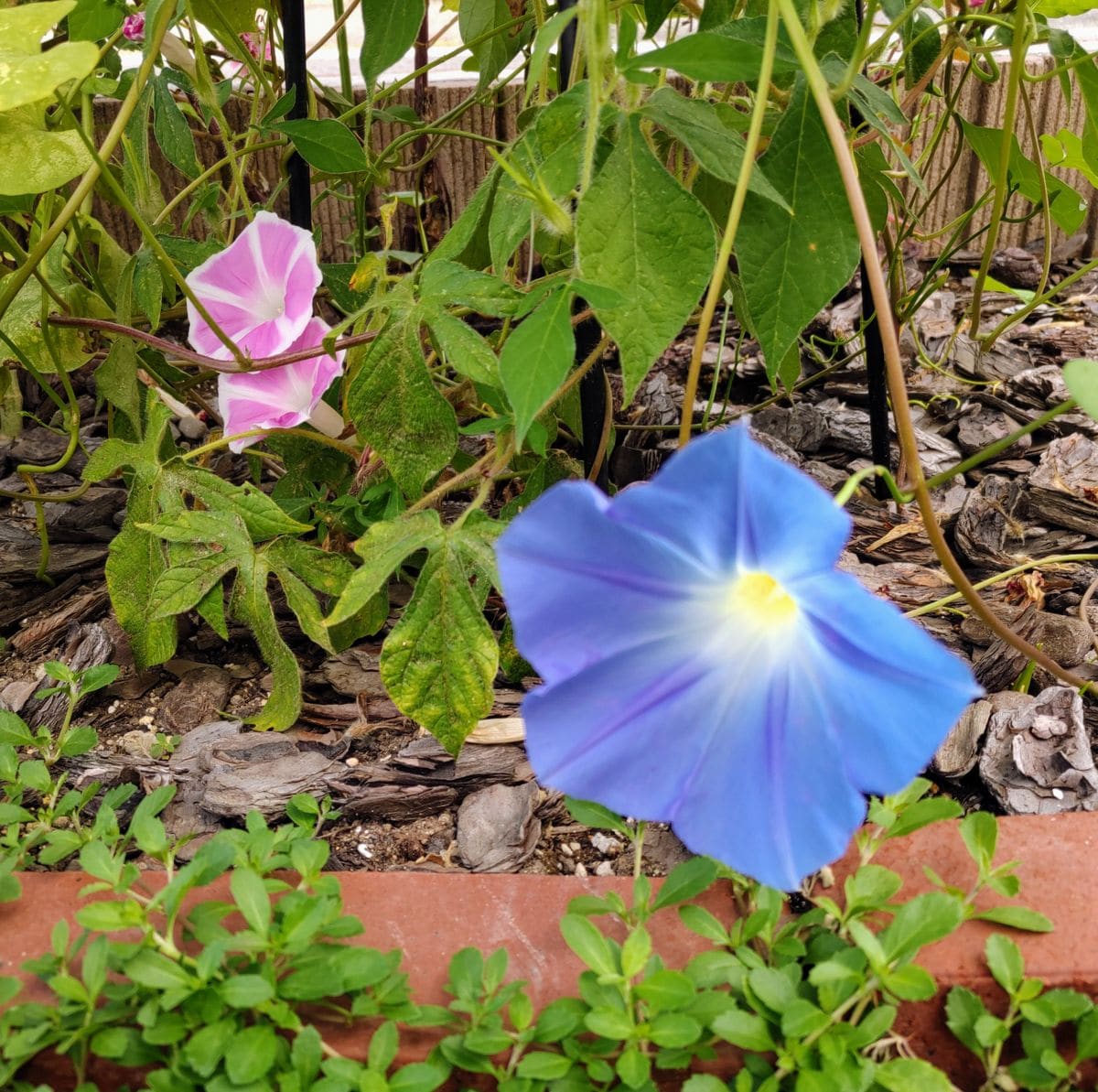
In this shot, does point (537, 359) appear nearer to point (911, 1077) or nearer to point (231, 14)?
point (911, 1077)

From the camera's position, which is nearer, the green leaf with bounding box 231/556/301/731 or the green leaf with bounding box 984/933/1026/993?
the green leaf with bounding box 984/933/1026/993

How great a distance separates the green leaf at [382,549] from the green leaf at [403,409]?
0.04 m

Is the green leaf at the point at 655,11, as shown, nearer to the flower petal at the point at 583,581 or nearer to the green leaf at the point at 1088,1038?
the flower petal at the point at 583,581

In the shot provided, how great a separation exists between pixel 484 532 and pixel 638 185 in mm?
288

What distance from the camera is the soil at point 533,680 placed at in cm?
93

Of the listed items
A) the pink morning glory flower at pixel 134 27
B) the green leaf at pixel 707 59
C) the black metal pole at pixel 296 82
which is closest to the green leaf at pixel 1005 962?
the green leaf at pixel 707 59

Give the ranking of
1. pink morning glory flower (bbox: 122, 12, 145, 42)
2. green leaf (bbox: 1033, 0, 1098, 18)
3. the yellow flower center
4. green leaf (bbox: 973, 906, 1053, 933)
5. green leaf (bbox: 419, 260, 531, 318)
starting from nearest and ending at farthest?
the yellow flower center → green leaf (bbox: 973, 906, 1053, 933) → green leaf (bbox: 419, 260, 531, 318) → green leaf (bbox: 1033, 0, 1098, 18) → pink morning glory flower (bbox: 122, 12, 145, 42)

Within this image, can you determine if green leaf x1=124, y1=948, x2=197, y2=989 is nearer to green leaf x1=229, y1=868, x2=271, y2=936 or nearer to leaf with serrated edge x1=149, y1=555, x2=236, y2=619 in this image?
green leaf x1=229, y1=868, x2=271, y2=936

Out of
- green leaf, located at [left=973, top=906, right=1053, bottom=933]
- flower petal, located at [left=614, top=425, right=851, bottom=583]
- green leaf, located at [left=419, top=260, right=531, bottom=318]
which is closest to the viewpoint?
flower petal, located at [left=614, top=425, right=851, bottom=583]

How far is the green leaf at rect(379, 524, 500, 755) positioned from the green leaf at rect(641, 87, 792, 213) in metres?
0.34

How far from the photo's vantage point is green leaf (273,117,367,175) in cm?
105

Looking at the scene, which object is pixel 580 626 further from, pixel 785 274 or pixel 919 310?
pixel 919 310

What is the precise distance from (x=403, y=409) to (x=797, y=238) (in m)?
0.33

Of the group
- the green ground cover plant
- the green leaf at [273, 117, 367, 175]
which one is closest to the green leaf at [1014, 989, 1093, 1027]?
the green ground cover plant
